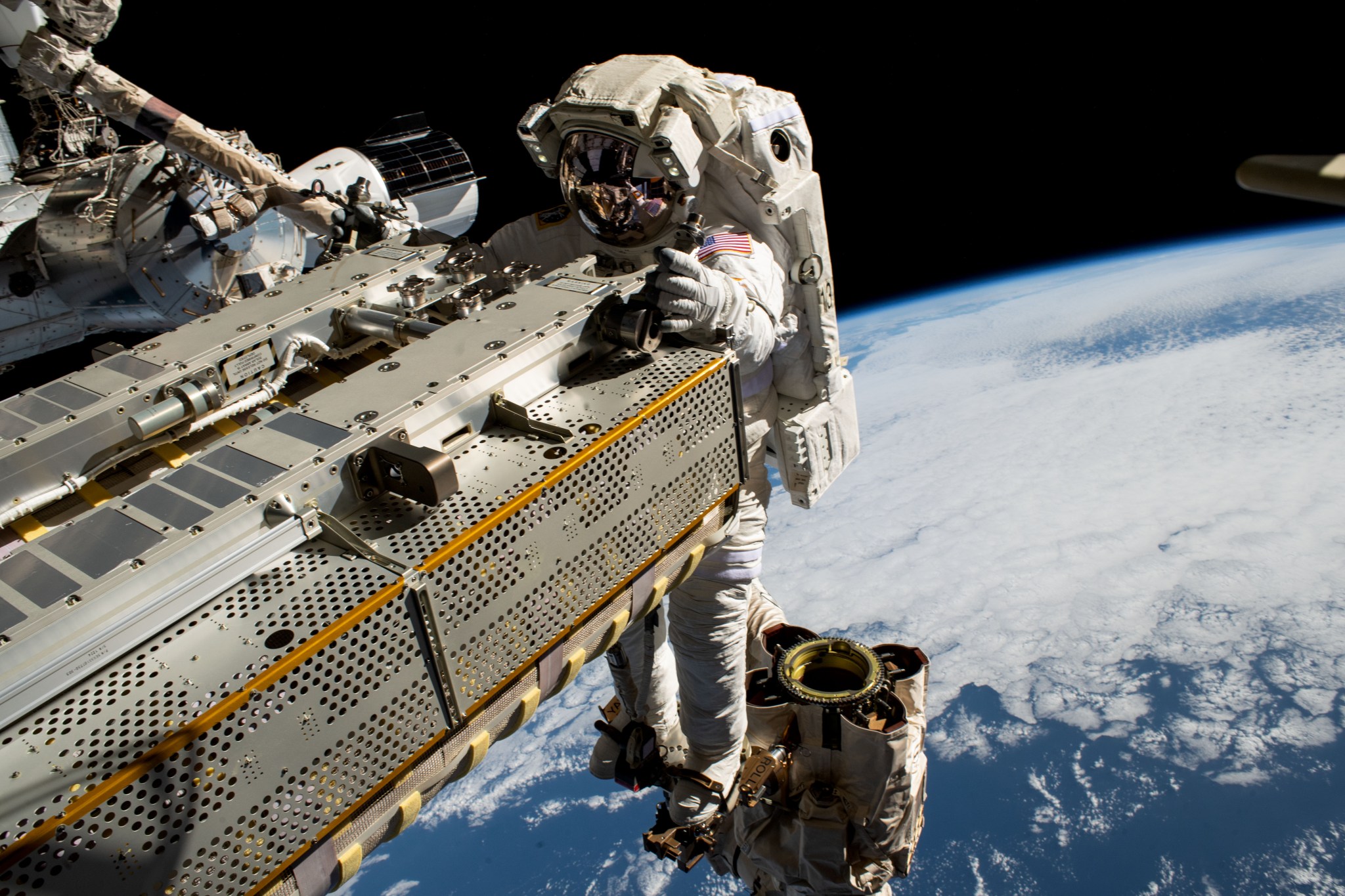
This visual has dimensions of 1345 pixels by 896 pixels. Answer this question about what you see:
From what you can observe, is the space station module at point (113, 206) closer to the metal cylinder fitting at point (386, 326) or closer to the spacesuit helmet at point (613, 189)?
the spacesuit helmet at point (613, 189)

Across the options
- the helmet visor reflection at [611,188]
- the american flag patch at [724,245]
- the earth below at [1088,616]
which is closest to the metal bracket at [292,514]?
the american flag patch at [724,245]

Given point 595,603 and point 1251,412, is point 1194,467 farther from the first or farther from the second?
point 595,603

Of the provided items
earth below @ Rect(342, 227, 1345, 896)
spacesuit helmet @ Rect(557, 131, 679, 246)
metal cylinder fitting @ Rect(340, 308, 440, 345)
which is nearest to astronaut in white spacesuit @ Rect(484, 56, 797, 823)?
spacesuit helmet @ Rect(557, 131, 679, 246)

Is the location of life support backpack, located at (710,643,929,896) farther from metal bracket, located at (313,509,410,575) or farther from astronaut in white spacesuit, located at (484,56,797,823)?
metal bracket, located at (313,509,410,575)

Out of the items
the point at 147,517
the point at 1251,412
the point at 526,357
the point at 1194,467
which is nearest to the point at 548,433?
the point at 526,357

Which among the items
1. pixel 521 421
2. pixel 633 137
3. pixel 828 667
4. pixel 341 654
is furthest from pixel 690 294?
pixel 828 667

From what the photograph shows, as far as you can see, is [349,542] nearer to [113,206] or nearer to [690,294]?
[690,294]
